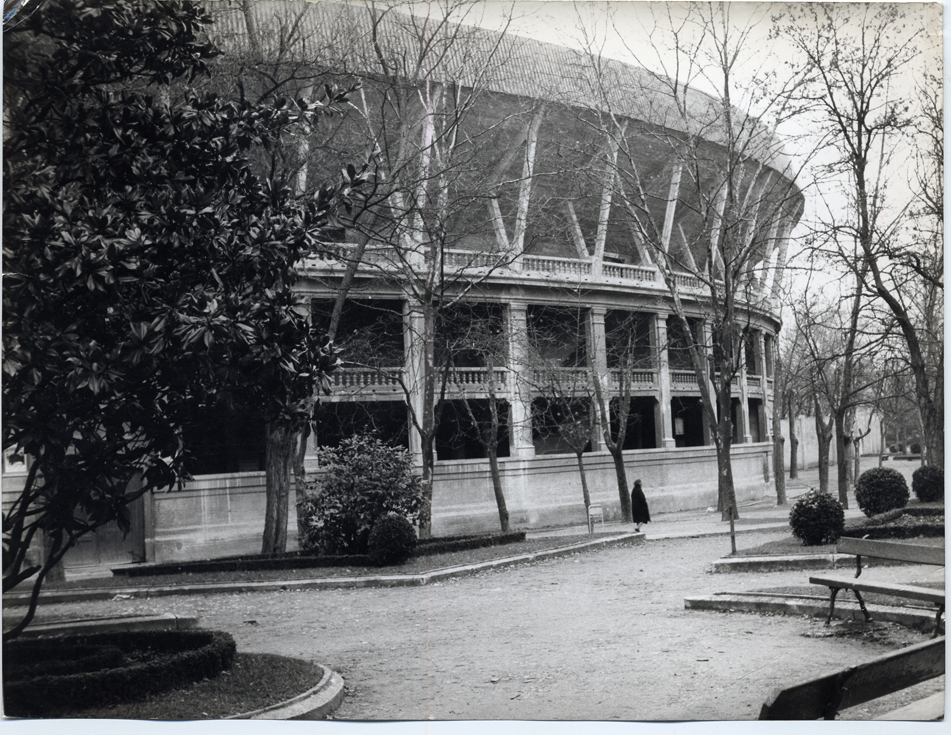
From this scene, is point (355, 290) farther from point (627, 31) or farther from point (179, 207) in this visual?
point (627, 31)

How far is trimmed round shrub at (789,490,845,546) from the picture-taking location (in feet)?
23.9

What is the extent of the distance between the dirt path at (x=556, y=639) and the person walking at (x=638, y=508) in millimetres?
262

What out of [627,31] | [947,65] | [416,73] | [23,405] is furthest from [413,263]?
[947,65]

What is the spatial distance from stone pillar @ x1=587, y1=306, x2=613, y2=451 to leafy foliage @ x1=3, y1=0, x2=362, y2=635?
2149 millimetres

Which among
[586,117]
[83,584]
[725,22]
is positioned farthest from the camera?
[586,117]

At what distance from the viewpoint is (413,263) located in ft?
25.0

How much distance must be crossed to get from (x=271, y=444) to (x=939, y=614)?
16.8 feet

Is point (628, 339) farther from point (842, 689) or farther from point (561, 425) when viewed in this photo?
point (842, 689)

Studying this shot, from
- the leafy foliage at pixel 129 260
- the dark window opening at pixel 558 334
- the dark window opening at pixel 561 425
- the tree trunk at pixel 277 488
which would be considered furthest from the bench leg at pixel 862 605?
the tree trunk at pixel 277 488

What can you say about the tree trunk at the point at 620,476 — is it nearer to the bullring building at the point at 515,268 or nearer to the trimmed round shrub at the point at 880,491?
the bullring building at the point at 515,268

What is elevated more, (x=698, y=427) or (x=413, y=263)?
(x=413, y=263)

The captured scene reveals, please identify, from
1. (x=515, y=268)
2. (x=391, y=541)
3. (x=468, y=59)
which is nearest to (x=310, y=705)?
(x=391, y=541)

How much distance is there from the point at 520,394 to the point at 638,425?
99cm

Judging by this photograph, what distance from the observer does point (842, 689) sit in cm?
489
